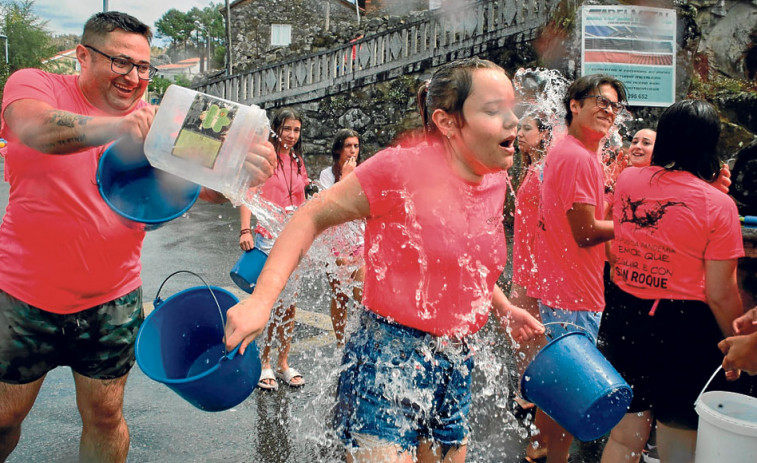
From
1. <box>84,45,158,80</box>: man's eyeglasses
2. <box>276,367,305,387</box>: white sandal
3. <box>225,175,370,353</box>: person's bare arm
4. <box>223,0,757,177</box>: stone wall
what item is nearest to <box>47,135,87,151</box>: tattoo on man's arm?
<box>84,45,158,80</box>: man's eyeglasses

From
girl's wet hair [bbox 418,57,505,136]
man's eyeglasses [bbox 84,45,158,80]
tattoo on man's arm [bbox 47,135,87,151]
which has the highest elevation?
man's eyeglasses [bbox 84,45,158,80]

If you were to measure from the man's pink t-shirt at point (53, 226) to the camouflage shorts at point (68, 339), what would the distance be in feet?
0.16

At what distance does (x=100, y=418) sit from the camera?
233 cm

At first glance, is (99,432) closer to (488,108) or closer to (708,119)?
(488,108)

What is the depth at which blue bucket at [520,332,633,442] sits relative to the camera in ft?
6.70

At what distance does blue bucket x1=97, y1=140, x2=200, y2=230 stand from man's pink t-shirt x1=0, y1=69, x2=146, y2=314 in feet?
0.36

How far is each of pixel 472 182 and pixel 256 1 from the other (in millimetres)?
34530

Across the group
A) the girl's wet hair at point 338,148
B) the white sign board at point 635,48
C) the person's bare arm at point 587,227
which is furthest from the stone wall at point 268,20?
the person's bare arm at point 587,227

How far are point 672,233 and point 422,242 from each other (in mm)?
1281

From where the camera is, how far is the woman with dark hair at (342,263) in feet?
12.0

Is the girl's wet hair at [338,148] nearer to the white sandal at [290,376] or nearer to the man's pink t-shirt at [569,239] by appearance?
the white sandal at [290,376]

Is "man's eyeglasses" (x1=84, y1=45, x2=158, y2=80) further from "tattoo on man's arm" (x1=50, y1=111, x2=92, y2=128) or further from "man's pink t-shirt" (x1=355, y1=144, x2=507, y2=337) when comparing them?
"man's pink t-shirt" (x1=355, y1=144, x2=507, y2=337)

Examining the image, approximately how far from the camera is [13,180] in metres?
2.20

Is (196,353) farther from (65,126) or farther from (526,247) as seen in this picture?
(526,247)
